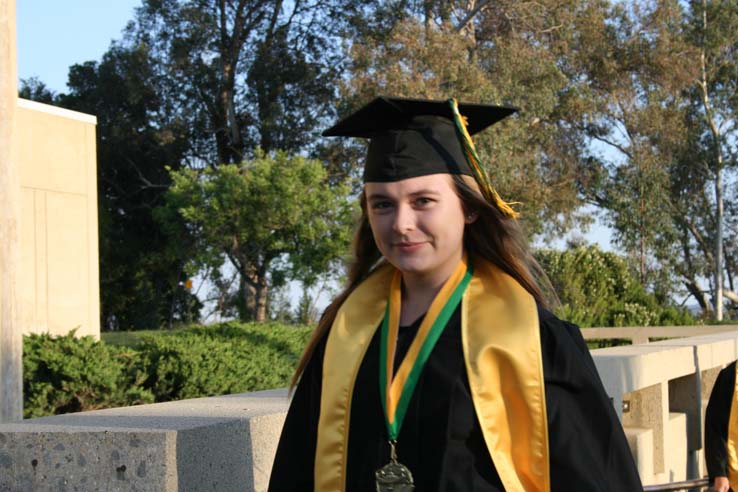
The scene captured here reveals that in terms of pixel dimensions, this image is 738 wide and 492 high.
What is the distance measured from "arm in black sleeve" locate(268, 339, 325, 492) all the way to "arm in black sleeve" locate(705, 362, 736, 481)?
148 inches

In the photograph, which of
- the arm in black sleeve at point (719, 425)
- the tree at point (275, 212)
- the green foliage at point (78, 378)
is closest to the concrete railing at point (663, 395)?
the arm in black sleeve at point (719, 425)

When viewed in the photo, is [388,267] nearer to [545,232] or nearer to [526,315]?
[526,315]

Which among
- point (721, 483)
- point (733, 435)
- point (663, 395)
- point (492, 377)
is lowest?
point (721, 483)

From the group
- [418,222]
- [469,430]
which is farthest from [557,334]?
[418,222]

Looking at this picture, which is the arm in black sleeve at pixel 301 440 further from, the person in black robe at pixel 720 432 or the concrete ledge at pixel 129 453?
the person in black robe at pixel 720 432

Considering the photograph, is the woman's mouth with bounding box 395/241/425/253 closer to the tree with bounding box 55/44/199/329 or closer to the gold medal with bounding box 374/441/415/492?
the gold medal with bounding box 374/441/415/492

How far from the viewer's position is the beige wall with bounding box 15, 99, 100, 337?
13508mm

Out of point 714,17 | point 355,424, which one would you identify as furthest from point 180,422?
point 714,17

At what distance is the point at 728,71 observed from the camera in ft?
113

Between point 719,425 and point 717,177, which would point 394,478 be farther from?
point 717,177

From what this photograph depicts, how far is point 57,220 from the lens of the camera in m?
14.0

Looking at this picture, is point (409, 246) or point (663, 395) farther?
point (663, 395)

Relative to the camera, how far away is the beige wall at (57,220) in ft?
44.3

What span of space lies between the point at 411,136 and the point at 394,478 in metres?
0.78
